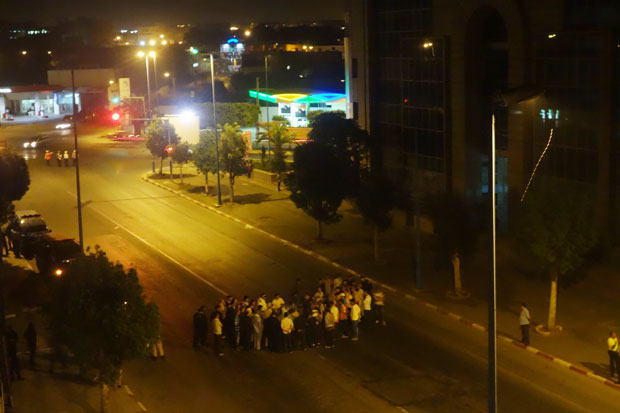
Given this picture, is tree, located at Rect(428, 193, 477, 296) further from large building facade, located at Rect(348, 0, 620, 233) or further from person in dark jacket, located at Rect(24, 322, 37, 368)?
person in dark jacket, located at Rect(24, 322, 37, 368)

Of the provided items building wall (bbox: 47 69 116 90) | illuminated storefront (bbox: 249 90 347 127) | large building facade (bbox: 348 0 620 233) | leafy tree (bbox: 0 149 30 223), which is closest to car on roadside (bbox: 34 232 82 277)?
leafy tree (bbox: 0 149 30 223)

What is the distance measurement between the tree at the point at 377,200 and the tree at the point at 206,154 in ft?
51.2

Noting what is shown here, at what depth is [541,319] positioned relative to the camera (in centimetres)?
2517

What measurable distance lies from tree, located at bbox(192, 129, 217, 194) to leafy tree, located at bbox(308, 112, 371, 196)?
12.4 meters

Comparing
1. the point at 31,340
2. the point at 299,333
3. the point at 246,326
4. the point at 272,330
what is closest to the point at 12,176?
the point at 31,340

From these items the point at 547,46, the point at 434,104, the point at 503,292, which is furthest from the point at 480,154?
the point at 503,292

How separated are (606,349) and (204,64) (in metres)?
122

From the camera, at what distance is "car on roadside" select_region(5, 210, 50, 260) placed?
3479 centimetres

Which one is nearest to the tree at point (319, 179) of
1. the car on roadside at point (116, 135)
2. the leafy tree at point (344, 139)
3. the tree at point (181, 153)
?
the leafy tree at point (344, 139)

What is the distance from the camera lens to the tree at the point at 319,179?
33.7 m

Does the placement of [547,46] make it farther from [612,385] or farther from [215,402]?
[215,402]

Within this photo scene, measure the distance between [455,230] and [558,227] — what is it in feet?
14.5

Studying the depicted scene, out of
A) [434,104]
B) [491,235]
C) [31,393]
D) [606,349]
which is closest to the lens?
[491,235]

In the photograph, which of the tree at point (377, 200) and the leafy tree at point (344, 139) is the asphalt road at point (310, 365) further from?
the leafy tree at point (344, 139)
